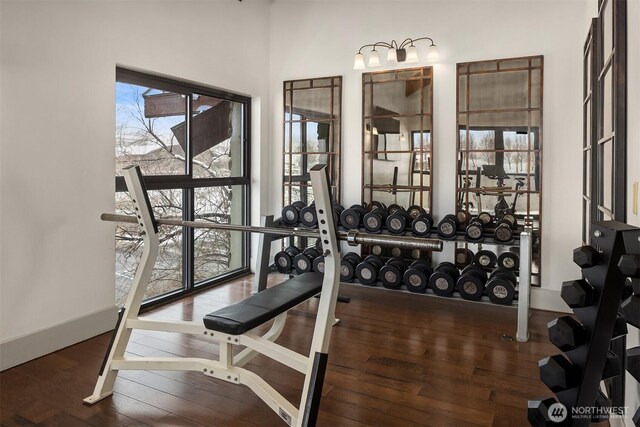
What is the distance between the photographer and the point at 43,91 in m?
2.79

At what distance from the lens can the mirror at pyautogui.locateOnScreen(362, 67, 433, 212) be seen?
424 centimetres

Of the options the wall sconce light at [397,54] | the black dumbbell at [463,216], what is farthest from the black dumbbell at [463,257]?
the wall sconce light at [397,54]

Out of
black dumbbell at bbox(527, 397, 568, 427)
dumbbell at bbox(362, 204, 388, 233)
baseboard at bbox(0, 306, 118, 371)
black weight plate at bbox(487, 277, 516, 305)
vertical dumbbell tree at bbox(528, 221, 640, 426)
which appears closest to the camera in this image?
vertical dumbbell tree at bbox(528, 221, 640, 426)

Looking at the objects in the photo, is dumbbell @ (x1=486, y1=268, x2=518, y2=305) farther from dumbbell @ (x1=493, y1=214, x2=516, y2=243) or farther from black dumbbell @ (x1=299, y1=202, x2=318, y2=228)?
black dumbbell @ (x1=299, y1=202, x2=318, y2=228)

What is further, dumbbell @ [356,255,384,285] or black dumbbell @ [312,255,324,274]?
black dumbbell @ [312,255,324,274]

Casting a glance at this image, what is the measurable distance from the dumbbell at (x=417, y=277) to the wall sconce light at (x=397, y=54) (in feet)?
6.04

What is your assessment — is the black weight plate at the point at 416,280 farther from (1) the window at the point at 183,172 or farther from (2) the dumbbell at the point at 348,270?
(1) the window at the point at 183,172

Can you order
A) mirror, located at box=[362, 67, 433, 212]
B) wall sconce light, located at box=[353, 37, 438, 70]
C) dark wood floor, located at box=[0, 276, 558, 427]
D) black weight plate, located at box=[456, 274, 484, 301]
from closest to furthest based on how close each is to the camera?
1. dark wood floor, located at box=[0, 276, 558, 427]
2. black weight plate, located at box=[456, 274, 484, 301]
3. wall sconce light, located at box=[353, 37, 438, 70]
4. mirror, located at box=[362, 67, 433, 212]

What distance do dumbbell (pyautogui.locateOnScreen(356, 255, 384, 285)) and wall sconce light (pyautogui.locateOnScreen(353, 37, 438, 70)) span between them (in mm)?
1814

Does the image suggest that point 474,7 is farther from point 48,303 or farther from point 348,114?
point 48,303

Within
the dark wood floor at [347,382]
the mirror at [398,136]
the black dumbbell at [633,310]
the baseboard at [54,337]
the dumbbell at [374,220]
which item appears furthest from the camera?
the mirror at [398,136]

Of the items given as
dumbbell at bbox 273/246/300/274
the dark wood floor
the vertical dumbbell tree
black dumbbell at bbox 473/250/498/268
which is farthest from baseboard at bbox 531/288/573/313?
the vertical dumbbell tree

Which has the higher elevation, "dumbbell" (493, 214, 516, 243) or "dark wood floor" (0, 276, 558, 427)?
"dumbbell" (493, 214, 516, 243)

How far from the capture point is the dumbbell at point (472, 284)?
11.6 ft
